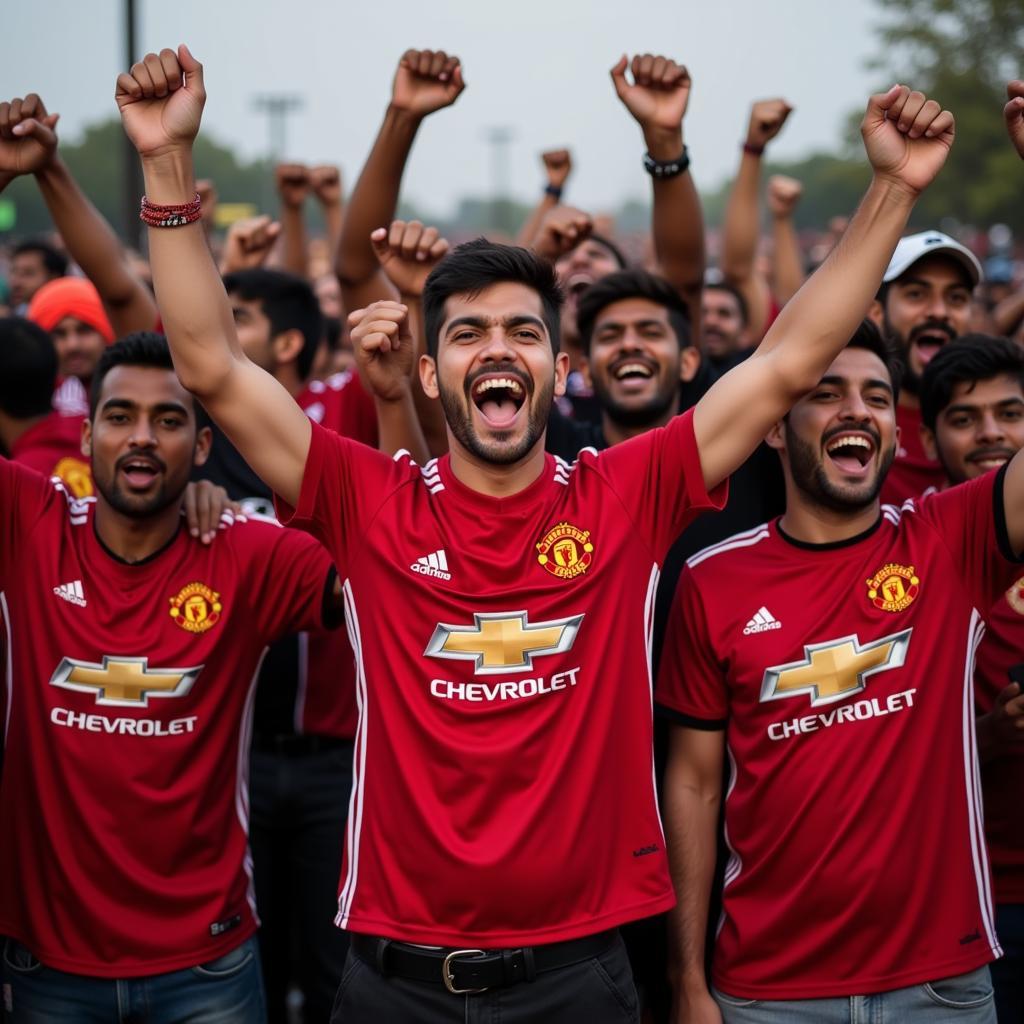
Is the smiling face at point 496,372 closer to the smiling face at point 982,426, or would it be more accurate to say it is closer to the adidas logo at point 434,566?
the adidas logo at point 434,566

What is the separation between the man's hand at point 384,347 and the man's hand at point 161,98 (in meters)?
0.63

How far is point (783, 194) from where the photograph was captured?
285 inches

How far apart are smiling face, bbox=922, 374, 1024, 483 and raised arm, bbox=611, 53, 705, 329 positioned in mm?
1176

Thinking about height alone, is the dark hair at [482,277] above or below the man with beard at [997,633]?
above

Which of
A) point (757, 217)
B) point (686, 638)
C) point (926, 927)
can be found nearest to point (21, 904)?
point (686, 638)

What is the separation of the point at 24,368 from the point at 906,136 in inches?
134

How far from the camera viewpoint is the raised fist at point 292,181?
6.51 meters

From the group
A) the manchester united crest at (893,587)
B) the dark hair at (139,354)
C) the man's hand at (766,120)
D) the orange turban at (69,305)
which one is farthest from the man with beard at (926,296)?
the orange turban at (69,305)

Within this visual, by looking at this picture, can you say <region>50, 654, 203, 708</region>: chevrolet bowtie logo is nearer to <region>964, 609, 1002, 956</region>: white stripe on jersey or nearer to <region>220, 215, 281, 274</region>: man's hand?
<region>964, 609, 1002, 956</region>: white stripe on jersey

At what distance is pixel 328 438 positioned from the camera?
323 centimetres

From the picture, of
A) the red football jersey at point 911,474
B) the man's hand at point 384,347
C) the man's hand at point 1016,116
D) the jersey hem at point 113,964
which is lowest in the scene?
the jersey hem at point 113,964

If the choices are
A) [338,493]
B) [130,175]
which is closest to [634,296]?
[338,493]

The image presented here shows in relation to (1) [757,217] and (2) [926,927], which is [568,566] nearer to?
(2) [926,927]

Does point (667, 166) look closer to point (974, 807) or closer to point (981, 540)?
point (981, 540)
